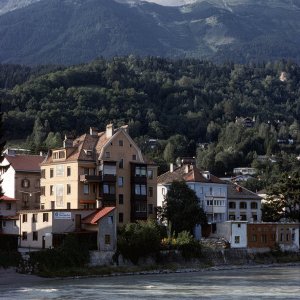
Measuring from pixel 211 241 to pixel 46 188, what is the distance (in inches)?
949

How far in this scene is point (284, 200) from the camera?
127500 mm

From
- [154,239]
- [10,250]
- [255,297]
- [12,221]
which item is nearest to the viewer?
[255,297]

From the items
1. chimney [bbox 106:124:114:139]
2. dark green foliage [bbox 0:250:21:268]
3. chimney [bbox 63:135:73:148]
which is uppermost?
chimney [bbox 106:124:114:139]

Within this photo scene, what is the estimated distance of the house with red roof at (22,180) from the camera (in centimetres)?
11206

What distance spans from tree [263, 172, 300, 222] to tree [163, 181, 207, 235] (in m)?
27.3

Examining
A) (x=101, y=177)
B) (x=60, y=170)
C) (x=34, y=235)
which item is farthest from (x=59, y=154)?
(x=34, y=235)

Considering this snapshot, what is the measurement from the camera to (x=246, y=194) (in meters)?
127

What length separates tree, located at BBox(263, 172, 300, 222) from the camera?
12625 centimetres

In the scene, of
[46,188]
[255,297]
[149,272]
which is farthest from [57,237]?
[255,297]

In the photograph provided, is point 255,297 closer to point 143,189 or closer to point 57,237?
point 57,237

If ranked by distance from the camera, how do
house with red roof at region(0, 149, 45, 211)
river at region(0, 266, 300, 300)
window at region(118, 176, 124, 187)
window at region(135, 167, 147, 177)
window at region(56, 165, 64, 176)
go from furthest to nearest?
house with red roof at region(0, 149, 45, 211), window at region(135, 167, 147, 177), window at region(56, 165, 64, 176), window at region(118, 176, 124, 187), river at region(0, 266, 300, 300)

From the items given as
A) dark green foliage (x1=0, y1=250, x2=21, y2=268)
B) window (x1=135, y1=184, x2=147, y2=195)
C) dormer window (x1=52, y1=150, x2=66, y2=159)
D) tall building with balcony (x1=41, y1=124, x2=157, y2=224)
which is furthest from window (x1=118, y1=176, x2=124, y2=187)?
dark green foliage (x1=0, y1=250, x2=21, y2=268)

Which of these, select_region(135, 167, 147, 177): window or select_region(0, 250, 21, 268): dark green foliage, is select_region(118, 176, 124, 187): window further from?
select_region(0, 250, 21, 268): dark green foliage

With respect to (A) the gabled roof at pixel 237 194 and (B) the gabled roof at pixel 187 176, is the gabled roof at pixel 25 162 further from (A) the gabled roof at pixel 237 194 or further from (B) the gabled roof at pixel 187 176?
(A) the gabled roof at pixel 237 194
